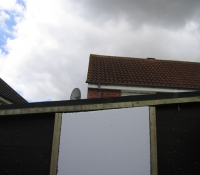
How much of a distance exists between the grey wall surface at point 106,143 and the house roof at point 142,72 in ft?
12.8

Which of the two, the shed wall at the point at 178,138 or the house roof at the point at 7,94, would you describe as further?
the house roof at the point at 7,94

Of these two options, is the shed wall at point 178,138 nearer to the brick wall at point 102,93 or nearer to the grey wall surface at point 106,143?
the grey wall surface at point 106,143

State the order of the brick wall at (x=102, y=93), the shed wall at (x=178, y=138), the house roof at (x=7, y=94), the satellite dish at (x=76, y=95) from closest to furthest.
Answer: the shed wall at (x=178, y=138) < the satellite dish at (x=76, y=95) < the brick wall at (x=102, y=93) < the house roof at (x=7, y=94)

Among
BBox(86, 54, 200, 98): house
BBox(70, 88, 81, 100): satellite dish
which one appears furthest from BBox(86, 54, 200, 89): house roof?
BBox(70, 88, 81, 100): satellite dish

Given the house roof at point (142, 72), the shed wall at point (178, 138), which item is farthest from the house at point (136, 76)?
the shed wall at point (178, 138)

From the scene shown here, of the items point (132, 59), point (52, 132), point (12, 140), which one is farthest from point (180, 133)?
point (132, 59)

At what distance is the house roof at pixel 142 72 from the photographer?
25.5 ft

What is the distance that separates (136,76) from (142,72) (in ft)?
3.05

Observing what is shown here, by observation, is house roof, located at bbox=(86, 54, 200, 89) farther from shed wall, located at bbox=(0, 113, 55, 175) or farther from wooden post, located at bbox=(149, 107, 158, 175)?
wooden post, located at bbox=(149, 107, 158, 175)

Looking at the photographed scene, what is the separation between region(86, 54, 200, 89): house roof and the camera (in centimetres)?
776

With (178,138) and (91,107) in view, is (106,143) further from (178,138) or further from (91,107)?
(178,138)

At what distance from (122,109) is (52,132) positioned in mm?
1477

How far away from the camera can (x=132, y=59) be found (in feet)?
37.8

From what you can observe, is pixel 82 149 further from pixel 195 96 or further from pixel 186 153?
pixel 195 96
